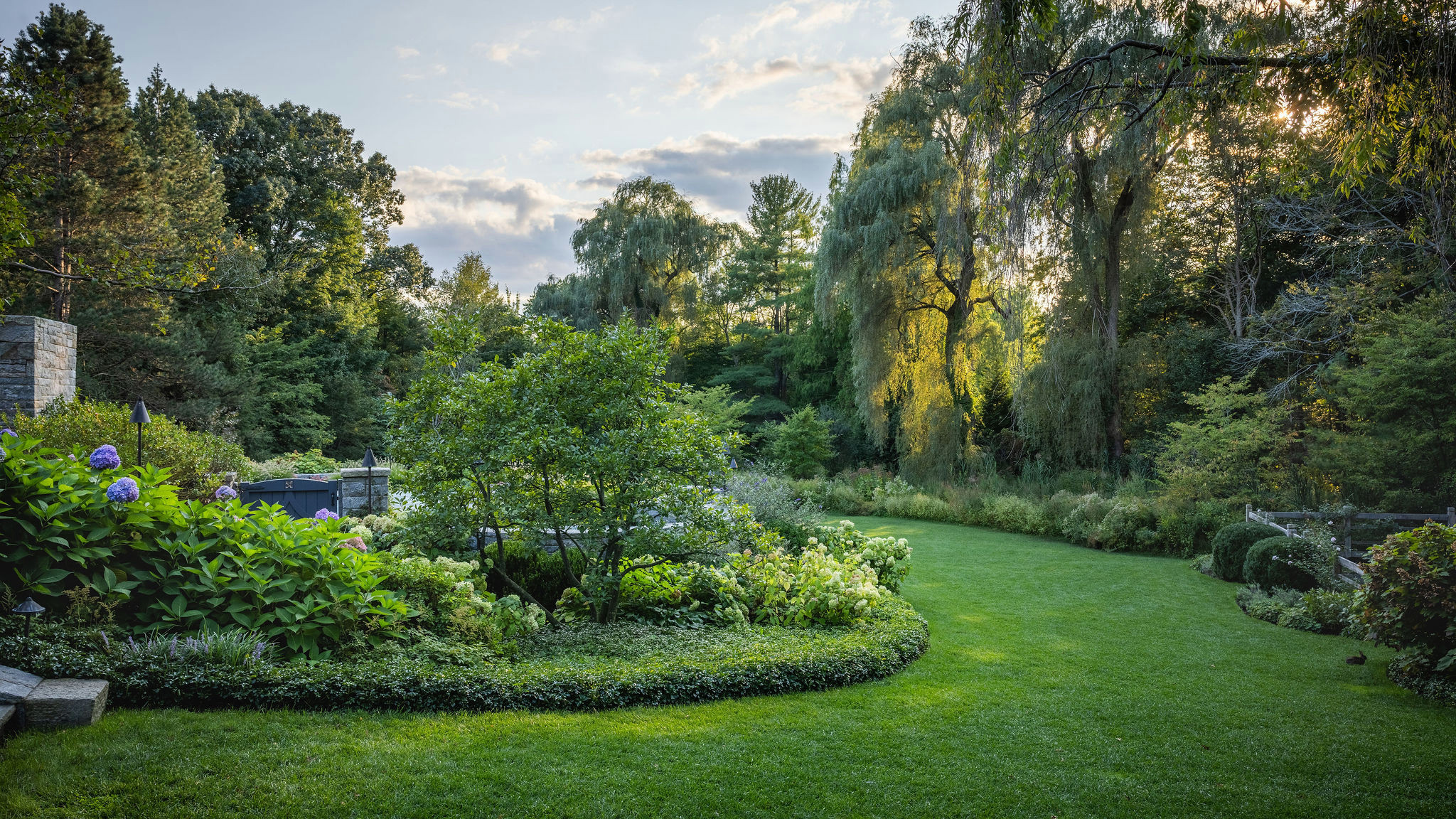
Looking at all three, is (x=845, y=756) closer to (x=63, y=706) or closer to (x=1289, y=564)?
(x=63, y=706)

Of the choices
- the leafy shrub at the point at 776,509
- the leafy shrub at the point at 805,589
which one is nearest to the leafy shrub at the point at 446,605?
the leafy shrub at the point at 805,589

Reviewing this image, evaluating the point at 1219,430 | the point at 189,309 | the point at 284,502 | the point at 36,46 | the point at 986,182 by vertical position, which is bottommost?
the point at 284,502

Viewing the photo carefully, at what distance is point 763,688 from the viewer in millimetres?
4484

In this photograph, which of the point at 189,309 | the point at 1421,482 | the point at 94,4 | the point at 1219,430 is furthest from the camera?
the point at 189,309

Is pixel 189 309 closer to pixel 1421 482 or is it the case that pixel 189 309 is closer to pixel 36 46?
pixel 36 46

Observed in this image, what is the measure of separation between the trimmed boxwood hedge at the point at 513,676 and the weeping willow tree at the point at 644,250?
64.3ft

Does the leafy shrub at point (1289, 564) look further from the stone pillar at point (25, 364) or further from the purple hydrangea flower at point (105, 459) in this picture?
the stone pillar at point (25, 364)

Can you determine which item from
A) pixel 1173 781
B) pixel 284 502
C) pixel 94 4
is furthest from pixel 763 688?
pixel 94 4

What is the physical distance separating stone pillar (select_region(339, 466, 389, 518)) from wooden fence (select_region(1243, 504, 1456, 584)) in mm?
10740

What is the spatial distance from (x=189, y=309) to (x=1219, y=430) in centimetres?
2358

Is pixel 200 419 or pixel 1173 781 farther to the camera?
pixel 200 419

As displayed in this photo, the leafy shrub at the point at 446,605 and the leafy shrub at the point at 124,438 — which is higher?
the leafy shrub at the point at 124,438

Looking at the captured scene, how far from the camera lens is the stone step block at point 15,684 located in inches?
117

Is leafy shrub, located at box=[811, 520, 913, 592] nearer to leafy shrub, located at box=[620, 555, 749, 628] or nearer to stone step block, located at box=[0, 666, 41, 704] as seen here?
leafy shrub, located at box=[620, 555, 749, 628]
